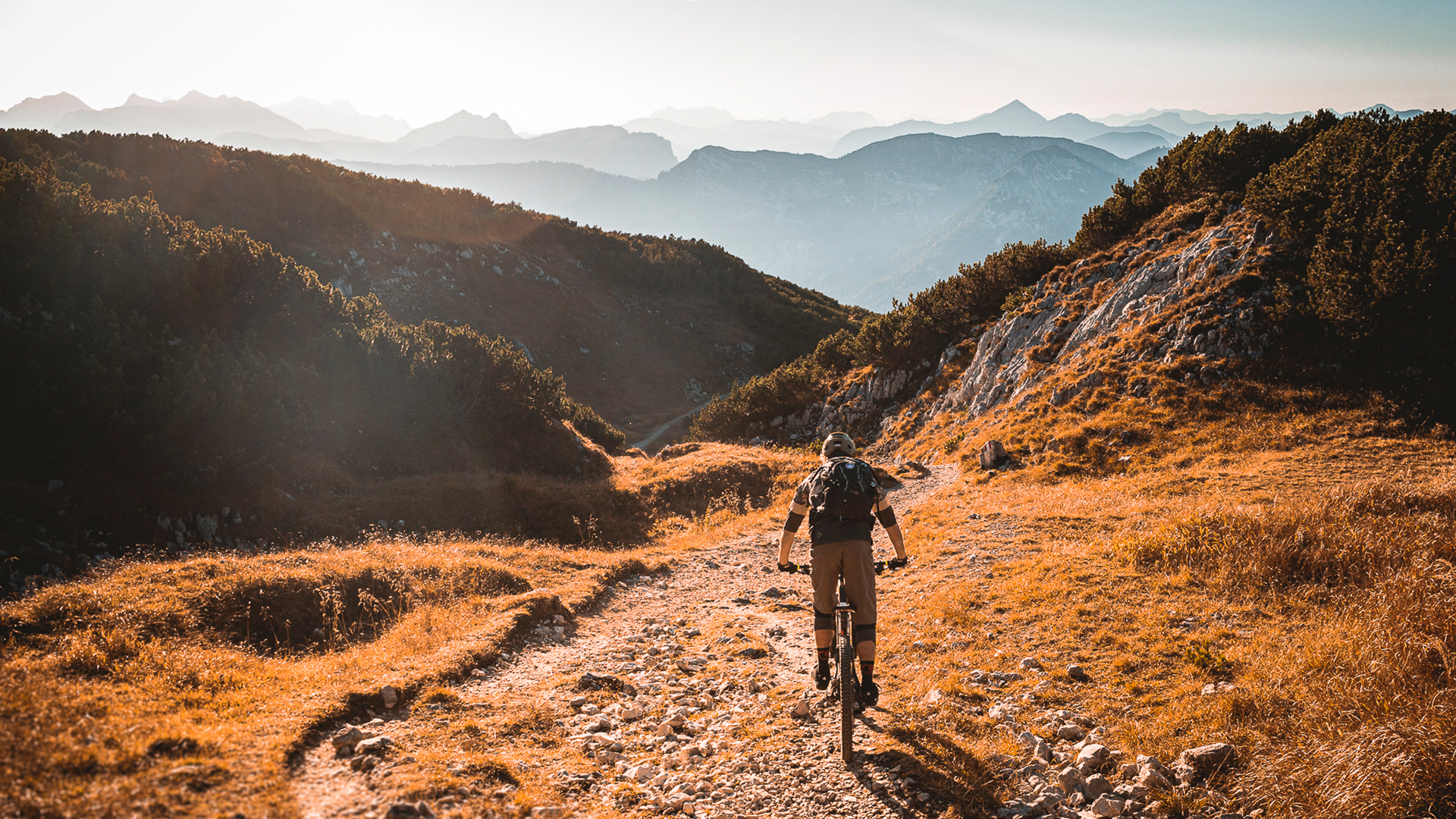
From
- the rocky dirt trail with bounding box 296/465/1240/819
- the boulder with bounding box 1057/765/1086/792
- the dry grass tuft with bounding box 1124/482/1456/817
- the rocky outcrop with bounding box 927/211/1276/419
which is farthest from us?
the rocky outcrop with bounding box 927/211/1276/419

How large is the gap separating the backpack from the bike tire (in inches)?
50.4

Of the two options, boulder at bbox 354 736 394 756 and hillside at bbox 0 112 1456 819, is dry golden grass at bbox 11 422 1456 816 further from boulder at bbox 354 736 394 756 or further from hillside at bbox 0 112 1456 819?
boulder at bbox 354 736 394 756

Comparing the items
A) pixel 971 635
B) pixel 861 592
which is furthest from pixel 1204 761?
pixel 971 635

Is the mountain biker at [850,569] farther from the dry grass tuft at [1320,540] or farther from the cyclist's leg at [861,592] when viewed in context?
the dry grass tuft at [1320,540]

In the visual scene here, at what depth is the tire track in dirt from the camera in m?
5.21

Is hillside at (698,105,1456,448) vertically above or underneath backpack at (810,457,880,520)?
above

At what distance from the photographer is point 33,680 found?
5.05m

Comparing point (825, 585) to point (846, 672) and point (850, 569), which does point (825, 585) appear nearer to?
point (850, 569)

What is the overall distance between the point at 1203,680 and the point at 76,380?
22070mm

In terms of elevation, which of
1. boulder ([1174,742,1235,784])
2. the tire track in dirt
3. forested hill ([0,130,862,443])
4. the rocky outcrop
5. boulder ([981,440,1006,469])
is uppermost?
forested hill ([0,130,862,443])

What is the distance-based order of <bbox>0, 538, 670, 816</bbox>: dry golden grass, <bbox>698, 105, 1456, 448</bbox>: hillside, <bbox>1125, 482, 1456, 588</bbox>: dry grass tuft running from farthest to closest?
<bbox>698, 105, 1456, 448</bbox>: hillside, <bbox>1125, 482, 1456, 588</bbox>: dry grass tuft, <bbox>0, 538, 670, 816</bbox>: dry golden grass

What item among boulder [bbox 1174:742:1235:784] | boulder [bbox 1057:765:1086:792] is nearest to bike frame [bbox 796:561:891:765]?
boulder [bbox 1057:765:1086:792]

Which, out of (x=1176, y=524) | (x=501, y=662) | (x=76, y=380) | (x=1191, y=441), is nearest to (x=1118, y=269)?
(x=1191, y=441)

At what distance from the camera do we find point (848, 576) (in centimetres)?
660
